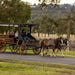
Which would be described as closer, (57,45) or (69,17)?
(57,45)

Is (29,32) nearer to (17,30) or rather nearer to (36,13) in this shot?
(17,30)

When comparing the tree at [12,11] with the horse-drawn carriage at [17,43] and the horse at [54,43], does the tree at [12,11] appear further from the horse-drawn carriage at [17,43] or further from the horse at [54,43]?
the horse at [54,43]

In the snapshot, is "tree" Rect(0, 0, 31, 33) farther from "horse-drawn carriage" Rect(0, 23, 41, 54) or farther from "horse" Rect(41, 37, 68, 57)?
"horse" Rect(41, 37, 68, 57)

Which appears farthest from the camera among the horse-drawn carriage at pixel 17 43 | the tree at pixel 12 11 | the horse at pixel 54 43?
the tree at pixel 12 11

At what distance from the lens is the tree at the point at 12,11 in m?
44.0

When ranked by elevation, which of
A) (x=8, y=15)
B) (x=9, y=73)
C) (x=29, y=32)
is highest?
(x=8, y=15)

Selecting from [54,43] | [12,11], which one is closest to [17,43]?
[54,43]

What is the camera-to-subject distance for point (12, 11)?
44.4 metres

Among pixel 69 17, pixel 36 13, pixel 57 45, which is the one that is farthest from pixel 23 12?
pixel 36 13

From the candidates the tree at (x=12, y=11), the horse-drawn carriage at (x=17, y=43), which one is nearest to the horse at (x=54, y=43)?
the horse-drawn carriage at (x=17, y=43)

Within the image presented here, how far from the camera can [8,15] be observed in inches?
1735

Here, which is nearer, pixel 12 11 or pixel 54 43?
pixel 54 43

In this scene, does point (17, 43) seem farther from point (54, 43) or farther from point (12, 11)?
point (12, 11)

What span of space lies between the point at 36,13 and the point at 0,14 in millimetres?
91028
